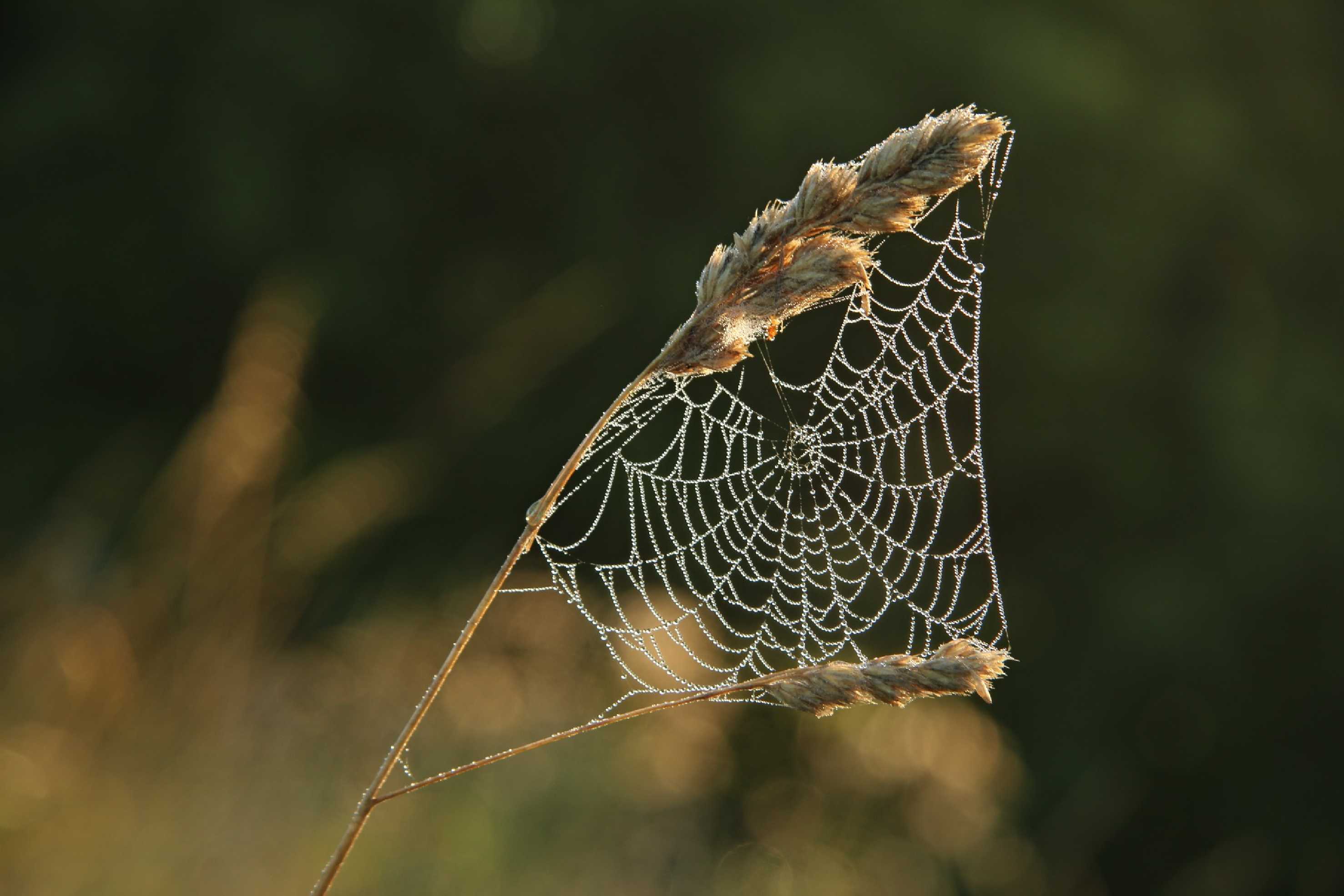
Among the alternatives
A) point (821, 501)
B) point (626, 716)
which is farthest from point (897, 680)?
point (821, 501)

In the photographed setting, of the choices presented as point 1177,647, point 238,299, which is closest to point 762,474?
point 1177,647

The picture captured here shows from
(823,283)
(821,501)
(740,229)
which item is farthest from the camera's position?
A: (740,229)

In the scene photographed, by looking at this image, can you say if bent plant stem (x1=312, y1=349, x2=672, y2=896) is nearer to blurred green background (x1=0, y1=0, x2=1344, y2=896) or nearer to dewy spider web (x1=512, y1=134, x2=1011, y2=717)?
dewy spider web (x1=512, y1=134, x2=1011, y2=717)

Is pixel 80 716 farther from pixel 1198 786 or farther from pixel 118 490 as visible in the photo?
pixel 1198 786

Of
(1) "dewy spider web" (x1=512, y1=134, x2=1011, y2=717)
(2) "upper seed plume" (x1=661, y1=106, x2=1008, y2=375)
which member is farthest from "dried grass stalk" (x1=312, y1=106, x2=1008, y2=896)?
(1) "dewy spider web" (x1=512, y1=134, x2=1011, y2=717)

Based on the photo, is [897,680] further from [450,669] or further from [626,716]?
[450,669]

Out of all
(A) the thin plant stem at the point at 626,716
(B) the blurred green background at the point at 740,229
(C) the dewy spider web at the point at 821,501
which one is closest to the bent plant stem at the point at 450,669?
(A) the thin plant stem at the point at 626,716

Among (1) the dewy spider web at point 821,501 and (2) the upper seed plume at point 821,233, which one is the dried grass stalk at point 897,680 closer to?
(2) the upper seed plume at point 821,233
